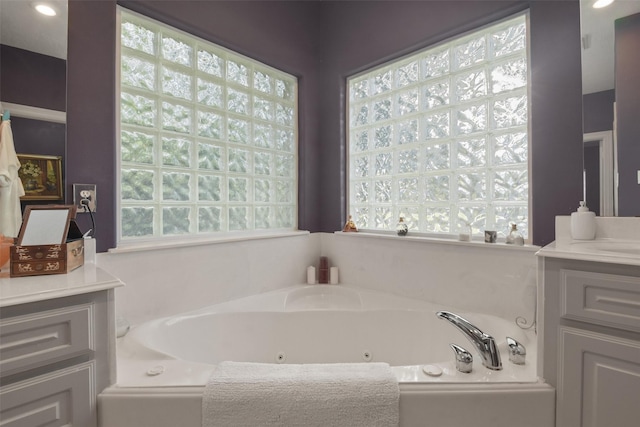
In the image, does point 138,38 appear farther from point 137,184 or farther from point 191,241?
point 191,241

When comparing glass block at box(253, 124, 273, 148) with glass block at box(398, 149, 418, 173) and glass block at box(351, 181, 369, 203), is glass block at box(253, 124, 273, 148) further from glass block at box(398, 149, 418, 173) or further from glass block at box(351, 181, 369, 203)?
glass block at box(398, 149, 418, 173)

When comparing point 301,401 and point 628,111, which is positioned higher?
point 628,111

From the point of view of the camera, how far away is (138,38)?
5.75ft

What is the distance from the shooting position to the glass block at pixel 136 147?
1693mm

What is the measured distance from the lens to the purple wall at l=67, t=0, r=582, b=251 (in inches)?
59.5

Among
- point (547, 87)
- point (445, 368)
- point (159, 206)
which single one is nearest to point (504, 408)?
point (445, 368)

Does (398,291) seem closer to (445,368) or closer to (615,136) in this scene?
(445,368)

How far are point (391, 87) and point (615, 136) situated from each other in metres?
1.36

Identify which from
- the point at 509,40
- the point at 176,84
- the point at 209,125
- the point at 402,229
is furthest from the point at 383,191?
the point at 176,84

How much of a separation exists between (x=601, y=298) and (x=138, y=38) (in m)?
2.45

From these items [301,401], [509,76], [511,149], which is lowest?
[301,401]

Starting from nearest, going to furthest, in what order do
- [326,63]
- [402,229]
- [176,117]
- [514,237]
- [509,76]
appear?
[514,237]
[509,76]
[176,117]
[402,229]
[326,63]

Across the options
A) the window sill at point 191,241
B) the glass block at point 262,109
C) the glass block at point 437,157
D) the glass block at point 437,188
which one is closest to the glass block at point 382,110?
the glass block at point 437,157

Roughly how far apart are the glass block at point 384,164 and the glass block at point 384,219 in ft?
0.95
